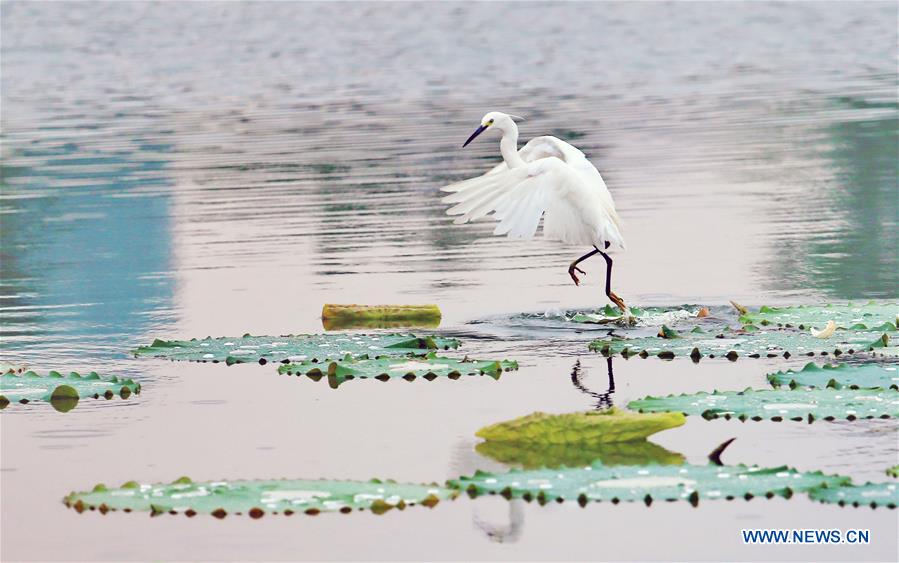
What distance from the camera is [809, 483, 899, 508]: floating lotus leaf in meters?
8.23

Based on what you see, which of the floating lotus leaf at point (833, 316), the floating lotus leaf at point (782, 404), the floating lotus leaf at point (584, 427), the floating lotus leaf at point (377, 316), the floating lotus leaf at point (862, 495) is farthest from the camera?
the floating lotus leaf at point (377, 316)

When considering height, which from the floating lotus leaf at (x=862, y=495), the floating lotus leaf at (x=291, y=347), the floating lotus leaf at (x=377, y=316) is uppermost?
the floating lotus leaf at (x=377, y=316)

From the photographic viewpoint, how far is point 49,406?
1134 cm

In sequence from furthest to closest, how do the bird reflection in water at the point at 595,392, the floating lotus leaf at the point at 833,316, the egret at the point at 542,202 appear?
the egret at the point at 542,202, the floating lotus leaf at the point at 833,316, the bird reflection in water at the point at 595,392

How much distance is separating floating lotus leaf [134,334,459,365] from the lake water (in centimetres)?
18

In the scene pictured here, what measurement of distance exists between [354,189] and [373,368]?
12.8 metres

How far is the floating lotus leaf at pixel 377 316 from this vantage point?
14203 millimetres

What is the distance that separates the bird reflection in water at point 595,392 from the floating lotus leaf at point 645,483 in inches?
81.5

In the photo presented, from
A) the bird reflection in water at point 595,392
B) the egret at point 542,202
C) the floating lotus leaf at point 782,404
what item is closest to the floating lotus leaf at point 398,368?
the bird reflection in water at point 595,392

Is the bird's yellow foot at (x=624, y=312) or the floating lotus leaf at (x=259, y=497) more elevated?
the bird's yellow foot at (x=624, y=312)

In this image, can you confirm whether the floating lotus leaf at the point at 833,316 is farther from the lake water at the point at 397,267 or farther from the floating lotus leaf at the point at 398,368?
the floating lotus leaf at the point at 398,368

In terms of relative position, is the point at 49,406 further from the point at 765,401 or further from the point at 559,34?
the point at 559,34

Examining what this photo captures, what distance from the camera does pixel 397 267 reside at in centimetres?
1756

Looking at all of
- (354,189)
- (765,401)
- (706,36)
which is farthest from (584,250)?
(706,36)
